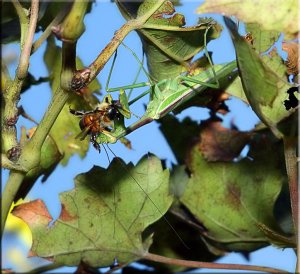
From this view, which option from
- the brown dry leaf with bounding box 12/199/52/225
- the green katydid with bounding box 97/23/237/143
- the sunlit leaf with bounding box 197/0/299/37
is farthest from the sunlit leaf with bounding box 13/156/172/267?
the sunlit leaf with bounding box 197/0/299/37

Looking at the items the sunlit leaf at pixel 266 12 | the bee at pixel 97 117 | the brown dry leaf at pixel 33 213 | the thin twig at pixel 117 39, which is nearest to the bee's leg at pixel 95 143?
the bee at pixel 97 117

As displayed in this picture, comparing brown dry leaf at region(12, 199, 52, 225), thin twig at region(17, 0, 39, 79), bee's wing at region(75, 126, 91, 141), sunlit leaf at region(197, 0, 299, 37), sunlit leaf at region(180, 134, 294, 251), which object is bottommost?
sunlit leaf at region(180, 134, 294, 251)

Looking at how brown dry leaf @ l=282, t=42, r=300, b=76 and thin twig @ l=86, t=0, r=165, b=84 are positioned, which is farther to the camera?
brown dry leaf @ l=282, t=42, r=300, b=76

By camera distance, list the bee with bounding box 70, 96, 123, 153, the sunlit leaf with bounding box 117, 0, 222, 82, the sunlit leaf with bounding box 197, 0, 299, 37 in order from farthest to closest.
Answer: the bee with bounding box 70, 96, 123, 153 → the sunlit leaf with bounding box 117, 0, 222, 82 → the sunlit leaf with bounding box 197, 0, 299, 37

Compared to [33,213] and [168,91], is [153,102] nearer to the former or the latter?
[168,91]

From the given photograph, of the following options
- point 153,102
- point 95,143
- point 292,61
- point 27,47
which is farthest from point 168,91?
point 27,47

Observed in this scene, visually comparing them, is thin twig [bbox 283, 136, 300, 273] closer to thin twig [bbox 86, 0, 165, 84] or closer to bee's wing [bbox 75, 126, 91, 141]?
thin twig [bbox 86, 0, 165, 84]
